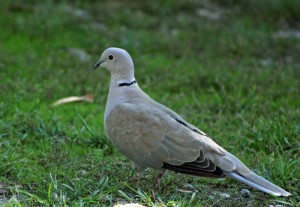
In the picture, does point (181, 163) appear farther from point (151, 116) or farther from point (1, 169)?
point (1, 169)

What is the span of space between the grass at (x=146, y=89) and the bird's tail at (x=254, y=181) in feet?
0.81

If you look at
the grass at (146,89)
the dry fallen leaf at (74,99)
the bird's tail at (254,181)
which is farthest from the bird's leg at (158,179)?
the dry fallen leaf at (74,99)

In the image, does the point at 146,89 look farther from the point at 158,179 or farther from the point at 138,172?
the point at 158,179

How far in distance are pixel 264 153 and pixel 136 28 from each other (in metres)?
4.61

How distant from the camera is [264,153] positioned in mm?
5859

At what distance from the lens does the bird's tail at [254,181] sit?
471 centimetres

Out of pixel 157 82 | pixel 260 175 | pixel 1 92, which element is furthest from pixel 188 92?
pixel 260 175

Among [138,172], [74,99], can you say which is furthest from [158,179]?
[74,99]

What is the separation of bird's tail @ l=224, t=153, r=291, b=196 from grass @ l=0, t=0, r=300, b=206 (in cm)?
25

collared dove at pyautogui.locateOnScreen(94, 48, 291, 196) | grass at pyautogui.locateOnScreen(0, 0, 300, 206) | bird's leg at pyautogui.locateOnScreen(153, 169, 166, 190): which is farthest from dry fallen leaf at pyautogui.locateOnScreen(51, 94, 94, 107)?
bird's leg at pyautogui.locateOnScreen(153, 169, 166, 190)

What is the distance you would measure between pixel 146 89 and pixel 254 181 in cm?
327

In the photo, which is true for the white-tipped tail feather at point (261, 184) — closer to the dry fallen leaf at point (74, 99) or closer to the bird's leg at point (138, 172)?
the bird's leg at point (138, 172)

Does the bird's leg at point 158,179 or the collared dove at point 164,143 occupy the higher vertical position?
the collared dove at point 164,143

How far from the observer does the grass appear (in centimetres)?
505
